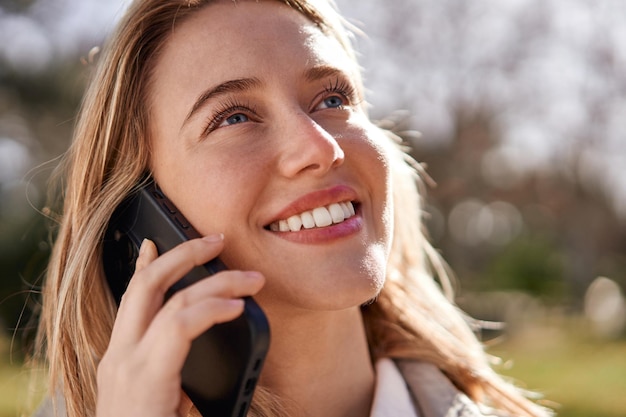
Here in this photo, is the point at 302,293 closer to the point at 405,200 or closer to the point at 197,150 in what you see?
the point at 197,150

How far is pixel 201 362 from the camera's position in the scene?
69.1 inches

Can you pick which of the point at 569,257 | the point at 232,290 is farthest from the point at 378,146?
the point at 569,257

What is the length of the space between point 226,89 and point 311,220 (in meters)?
0.41

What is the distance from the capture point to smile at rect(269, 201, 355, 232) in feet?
5.90

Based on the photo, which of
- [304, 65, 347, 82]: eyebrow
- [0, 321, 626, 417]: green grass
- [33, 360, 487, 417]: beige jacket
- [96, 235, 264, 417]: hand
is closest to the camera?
[96, 235, 264, 417]: hand

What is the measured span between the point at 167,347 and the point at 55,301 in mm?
738

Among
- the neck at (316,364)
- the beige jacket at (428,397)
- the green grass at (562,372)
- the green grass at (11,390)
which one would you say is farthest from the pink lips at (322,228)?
the green grass at (11,390)

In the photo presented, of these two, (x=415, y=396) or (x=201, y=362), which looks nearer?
(x=201, y=362)

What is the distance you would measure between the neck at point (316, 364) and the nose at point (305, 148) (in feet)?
1.37

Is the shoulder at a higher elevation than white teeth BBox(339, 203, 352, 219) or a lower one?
lower

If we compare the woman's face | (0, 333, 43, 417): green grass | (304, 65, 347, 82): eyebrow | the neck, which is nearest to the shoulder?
the neck

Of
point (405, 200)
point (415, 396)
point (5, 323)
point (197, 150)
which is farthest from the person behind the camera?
point (5, 323)

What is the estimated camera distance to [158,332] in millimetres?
1533

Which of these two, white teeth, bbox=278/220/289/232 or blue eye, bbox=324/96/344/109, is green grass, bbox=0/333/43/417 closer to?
white teeth, bbox=278/220/289/232
